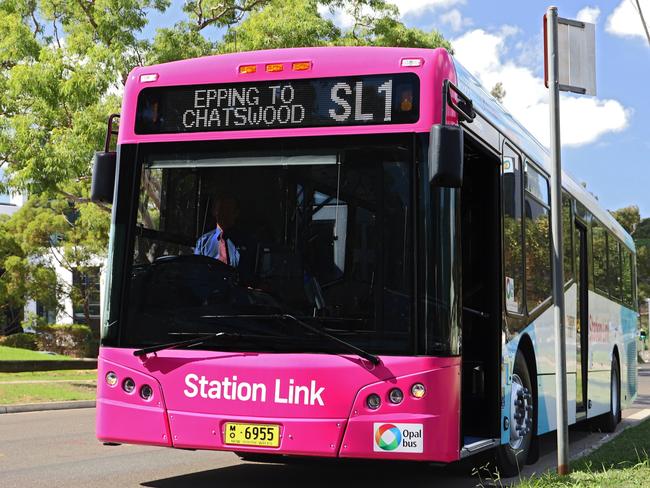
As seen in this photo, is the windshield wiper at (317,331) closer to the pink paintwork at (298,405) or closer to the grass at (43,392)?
the pink paintwork at (298,405)

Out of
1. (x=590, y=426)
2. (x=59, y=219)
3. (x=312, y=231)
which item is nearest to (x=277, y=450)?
(x=312, y=231)

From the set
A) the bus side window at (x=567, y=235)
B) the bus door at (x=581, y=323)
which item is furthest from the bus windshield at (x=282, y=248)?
the bus door at (x=581, y=323)

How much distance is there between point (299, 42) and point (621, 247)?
512 inches

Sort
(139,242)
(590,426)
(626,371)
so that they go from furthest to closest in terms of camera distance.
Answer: (626,371) < (590,426) < (139,242)

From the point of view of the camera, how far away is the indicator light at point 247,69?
782 cm

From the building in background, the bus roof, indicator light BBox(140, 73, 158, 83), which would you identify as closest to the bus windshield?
indicator light BBox(140, 73, 158, 83)

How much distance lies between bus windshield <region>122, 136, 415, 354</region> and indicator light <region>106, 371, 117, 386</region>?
280 mm

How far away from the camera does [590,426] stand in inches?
598

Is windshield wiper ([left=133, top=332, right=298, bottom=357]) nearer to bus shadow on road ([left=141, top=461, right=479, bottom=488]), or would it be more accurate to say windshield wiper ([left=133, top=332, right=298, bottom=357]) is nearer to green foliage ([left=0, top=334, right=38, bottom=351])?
bus shadow on road ([left=141, top=461, right=479, bottom=488])

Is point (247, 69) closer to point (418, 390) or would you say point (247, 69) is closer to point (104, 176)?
point (104, 176)

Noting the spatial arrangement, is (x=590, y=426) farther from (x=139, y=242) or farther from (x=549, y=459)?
(x=139, y=242)

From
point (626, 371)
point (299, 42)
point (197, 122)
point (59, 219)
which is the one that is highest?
point (299, 42)

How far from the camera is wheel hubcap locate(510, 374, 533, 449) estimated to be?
9.16 meters

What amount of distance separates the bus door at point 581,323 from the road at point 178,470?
71 centimetres
